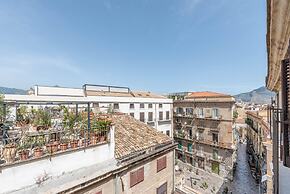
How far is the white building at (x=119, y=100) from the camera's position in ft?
82.5

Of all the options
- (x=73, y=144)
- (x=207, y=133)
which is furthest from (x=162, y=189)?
(x=207, y=133)

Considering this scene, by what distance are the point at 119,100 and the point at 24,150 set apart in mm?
23651

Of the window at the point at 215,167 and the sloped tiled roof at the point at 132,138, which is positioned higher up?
the sloped tiled roof at the point at 132,138

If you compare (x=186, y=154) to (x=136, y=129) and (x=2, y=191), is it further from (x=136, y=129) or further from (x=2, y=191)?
(x=2, y=191)

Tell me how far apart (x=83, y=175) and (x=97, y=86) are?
23.8m

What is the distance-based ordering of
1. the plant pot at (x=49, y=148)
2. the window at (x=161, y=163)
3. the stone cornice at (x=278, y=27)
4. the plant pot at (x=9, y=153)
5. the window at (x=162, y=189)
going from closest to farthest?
the stone cornice at (x=278, y=27), the plant pot at (x=9, y=153), the plant pot at (x=49, y=148), the window at (x=162, y=189), the window at (x=161, y=163)

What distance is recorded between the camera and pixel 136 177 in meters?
10.1

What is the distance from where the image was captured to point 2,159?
19.4 ft

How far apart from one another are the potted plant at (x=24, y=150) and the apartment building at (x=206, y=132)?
29.7 meters

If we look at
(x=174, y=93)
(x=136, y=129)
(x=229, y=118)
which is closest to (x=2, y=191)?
(x=136, y=129)

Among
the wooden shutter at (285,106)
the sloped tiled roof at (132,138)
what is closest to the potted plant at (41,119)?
the sloped tiled roof at (132,138)

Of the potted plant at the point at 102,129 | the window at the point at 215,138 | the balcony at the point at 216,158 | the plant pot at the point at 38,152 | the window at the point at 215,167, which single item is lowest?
the window at the point at 215,167

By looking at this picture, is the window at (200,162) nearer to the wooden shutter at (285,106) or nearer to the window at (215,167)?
the window at (215,167)

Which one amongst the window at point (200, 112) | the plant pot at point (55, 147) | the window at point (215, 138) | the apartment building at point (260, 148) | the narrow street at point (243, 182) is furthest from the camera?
the window at point (200, 112)
